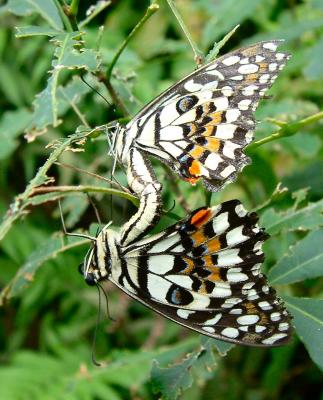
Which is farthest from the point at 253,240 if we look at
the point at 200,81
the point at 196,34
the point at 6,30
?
the point at 6,30

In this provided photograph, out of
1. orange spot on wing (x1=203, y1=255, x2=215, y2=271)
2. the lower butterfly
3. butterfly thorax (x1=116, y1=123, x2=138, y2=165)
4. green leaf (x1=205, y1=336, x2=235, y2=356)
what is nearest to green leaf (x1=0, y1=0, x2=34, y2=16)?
butterfly thorax (x1=116, y1=123, x2=138, y2=165)

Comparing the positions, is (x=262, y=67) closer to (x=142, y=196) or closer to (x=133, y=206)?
(x=142, y=196)

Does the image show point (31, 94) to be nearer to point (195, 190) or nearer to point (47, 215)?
point (47, 215)

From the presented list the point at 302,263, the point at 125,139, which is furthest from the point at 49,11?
the point at 302,263

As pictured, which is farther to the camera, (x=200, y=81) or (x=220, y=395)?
(x=220, y=395)

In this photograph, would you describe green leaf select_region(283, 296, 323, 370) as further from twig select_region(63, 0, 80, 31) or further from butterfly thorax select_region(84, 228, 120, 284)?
twig select_region(63, 0, 80, 31)

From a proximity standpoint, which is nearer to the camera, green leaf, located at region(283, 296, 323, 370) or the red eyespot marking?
the red eyespot marking
